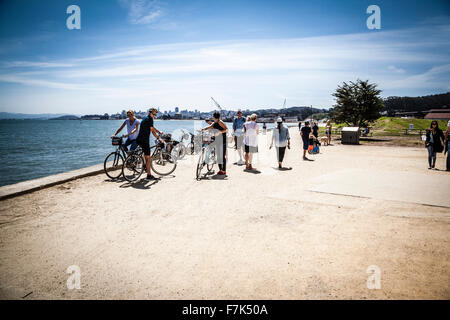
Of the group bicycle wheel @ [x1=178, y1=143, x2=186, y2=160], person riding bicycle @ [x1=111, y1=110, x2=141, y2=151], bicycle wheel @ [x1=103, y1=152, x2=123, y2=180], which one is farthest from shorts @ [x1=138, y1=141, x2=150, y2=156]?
bicycle wheel @ [x1=178, y1=143, x2=186, y2=160]

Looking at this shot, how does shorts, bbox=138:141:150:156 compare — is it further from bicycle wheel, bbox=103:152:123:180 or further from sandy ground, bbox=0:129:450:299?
sandy ground, bbox=0:129:450:299

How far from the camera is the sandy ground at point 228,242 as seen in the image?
9.51 ft

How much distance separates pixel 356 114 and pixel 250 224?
24.4m

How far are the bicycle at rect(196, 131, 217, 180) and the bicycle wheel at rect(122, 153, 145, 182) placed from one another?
1950 millimetres

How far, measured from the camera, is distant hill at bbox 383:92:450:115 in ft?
447

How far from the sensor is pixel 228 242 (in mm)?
3969

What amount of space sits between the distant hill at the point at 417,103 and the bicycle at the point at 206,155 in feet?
507

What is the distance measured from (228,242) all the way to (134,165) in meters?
5.37

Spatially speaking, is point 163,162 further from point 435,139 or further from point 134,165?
point 435,139

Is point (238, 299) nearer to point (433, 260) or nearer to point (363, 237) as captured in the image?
point (363, 237)

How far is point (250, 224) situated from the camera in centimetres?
467

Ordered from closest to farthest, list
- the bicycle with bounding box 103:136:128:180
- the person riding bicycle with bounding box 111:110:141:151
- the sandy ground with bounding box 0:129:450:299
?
the sandy ground with bounding box 0:129:450:299 → the bicycle with bounding box 103:136:128:180 → the person riding bicycle with bounding box 111:110:141:151

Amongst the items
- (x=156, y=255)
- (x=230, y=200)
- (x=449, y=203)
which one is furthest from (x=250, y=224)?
(x=449, y=203)

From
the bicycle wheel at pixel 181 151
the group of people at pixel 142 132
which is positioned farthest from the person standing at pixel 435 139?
the bicycle wheel at pixel 181 151
